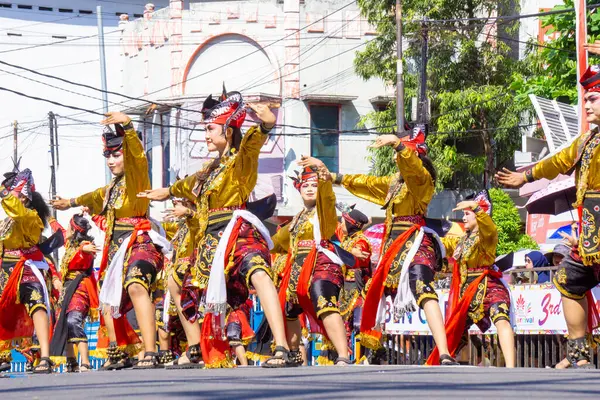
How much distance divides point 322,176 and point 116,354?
244cm

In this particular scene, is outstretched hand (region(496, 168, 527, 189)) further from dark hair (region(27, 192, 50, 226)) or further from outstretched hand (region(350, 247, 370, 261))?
dark hair (region(27, 192, 50, 226))

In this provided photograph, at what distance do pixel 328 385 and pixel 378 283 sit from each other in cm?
414

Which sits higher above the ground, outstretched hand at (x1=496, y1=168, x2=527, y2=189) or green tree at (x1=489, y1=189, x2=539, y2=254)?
outstretched hand at (x1=496, y1=168, x2=527, y2=189)

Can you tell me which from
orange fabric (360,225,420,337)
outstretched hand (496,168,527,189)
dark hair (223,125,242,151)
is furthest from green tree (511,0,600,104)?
outstretched hand (496,168,527,189)

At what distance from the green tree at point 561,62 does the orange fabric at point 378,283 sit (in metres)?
13.6

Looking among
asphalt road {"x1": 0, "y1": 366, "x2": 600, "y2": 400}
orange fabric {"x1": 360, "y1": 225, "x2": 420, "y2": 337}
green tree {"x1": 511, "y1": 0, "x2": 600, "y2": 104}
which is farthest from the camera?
green tree {"x1": 511, "y1": 0, "x2": 600, "y2": 104}

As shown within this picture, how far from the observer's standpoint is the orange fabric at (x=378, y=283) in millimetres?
10031

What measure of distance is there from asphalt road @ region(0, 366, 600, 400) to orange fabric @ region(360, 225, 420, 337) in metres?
2.48

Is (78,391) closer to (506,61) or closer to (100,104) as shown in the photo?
(506,61)

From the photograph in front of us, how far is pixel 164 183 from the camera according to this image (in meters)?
39.1

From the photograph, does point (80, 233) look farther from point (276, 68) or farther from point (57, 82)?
point (57, 82)

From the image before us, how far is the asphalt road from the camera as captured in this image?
217 inches

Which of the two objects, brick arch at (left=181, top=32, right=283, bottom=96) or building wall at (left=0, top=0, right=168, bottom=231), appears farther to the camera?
building wall at (left=0, top=0, right=168, bottom=231)

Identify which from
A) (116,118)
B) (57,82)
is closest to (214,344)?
(116,118)
